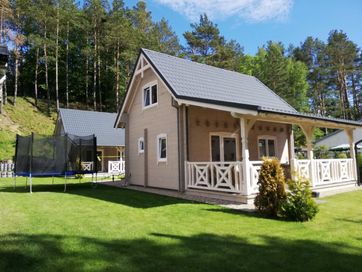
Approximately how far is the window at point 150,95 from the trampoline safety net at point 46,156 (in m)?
3.85

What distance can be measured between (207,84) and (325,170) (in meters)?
5.95

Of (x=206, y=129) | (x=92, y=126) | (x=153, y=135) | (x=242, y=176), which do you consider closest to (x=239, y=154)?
(x=206, y=129)

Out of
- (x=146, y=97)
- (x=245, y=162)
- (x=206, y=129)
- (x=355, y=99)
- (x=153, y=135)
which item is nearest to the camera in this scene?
(x=245, y=162)

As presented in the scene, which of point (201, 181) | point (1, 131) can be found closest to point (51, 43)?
point (1, 131)

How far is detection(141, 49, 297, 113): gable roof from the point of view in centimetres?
1197

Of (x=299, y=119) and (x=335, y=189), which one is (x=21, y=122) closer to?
(x=299, y=119)

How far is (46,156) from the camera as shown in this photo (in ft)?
42.1

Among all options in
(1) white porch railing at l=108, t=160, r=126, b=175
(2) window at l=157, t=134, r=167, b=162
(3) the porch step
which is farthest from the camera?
(1) white porch railing at l=108, t=160, r=126, b=175

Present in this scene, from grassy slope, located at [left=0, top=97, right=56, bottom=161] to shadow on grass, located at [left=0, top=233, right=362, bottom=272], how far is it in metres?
26.0

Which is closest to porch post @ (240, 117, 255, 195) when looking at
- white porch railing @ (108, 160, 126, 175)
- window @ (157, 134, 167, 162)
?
window @ (157, 134, 167, 162)

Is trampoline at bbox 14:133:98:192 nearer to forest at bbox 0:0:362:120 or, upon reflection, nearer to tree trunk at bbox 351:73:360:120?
forest at bbox 0:0:362:120

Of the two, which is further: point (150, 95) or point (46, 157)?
point (150, 95)

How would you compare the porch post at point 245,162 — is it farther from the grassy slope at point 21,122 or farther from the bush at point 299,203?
the grassy slope at point 21,122

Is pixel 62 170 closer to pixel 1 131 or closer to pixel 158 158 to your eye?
pixel 158 158
